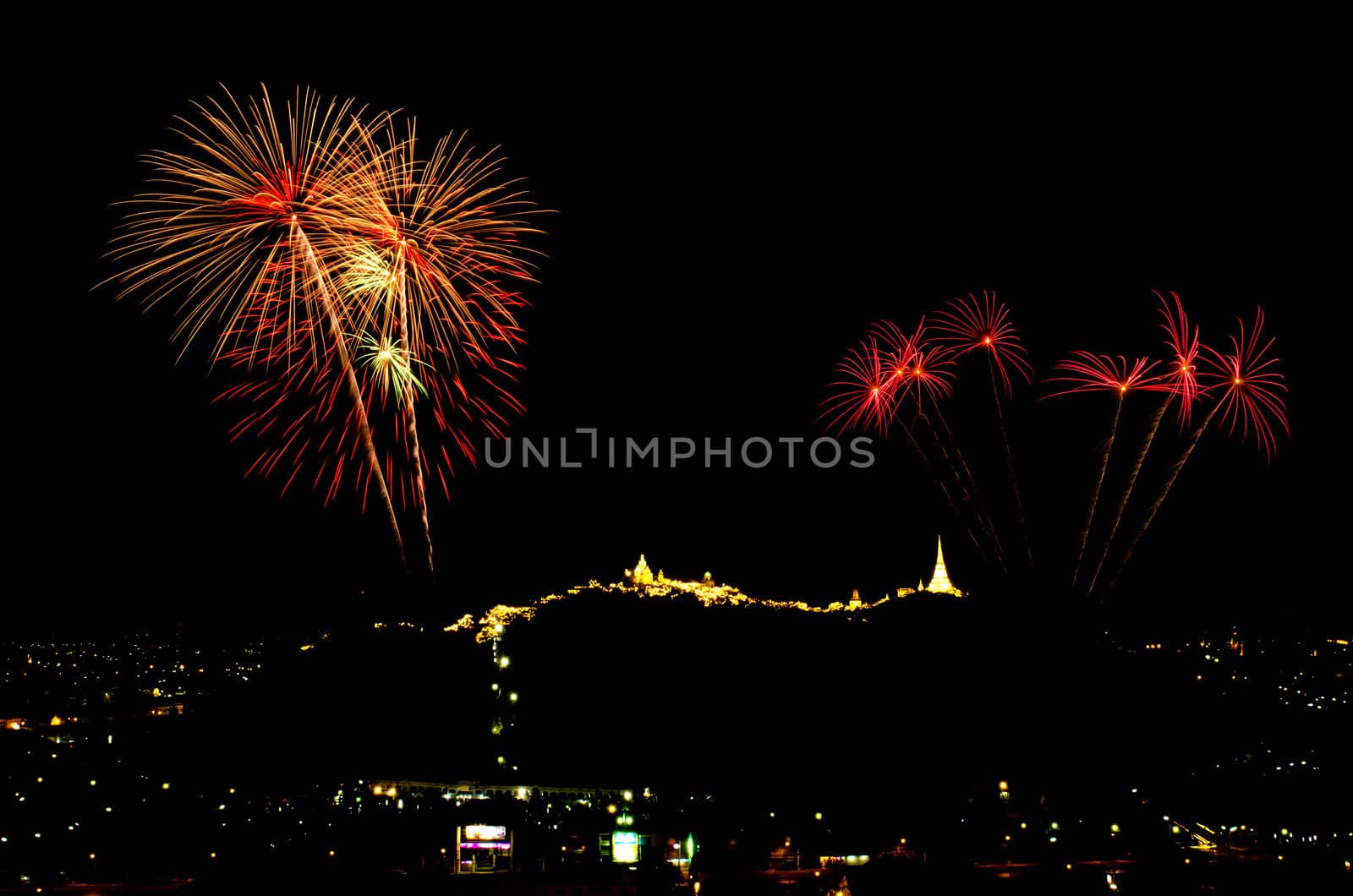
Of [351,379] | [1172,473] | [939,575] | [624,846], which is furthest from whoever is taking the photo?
[939,575]

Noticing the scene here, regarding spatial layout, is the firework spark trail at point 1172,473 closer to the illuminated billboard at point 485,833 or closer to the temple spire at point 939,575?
the illuminated billboard at point 485,833

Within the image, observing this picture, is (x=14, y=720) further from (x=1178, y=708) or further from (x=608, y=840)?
(x=1178, y=708)

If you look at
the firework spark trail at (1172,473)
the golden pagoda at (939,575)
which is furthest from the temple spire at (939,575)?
the firework spark trail at (1172,473)

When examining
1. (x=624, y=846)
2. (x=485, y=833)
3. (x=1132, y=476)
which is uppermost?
(x=1132, y=476)

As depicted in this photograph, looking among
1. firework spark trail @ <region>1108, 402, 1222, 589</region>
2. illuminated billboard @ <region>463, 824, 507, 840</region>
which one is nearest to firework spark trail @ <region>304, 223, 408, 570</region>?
illuminated billboard @ <region>463, 824, 507, 840</region>

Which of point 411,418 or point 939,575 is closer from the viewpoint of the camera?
point 411,418

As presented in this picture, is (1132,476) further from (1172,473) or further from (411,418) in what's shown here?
(411,418)

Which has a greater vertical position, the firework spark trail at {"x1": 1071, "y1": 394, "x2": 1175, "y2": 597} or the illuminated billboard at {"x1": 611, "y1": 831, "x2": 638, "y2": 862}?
the firework spark trail at {"x1": 1071, "y1": 394, "x2": 1175, "y2": 597}

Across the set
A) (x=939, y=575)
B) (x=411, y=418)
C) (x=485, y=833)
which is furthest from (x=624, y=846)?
(x=939, y=575)

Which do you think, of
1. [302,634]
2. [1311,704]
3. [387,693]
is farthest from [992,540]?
[302,634]

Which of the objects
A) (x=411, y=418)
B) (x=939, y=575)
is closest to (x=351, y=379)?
(x=411, y=418)

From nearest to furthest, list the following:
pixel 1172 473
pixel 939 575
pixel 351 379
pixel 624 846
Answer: pixel 351 379 → pixel 1172 473 → pixel 624 846 → pixel 939 575

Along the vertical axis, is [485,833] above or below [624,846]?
above

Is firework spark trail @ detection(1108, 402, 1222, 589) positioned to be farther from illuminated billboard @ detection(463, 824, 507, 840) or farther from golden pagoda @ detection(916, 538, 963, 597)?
golden pagoda @ detection(916, 538, 963, 597)
